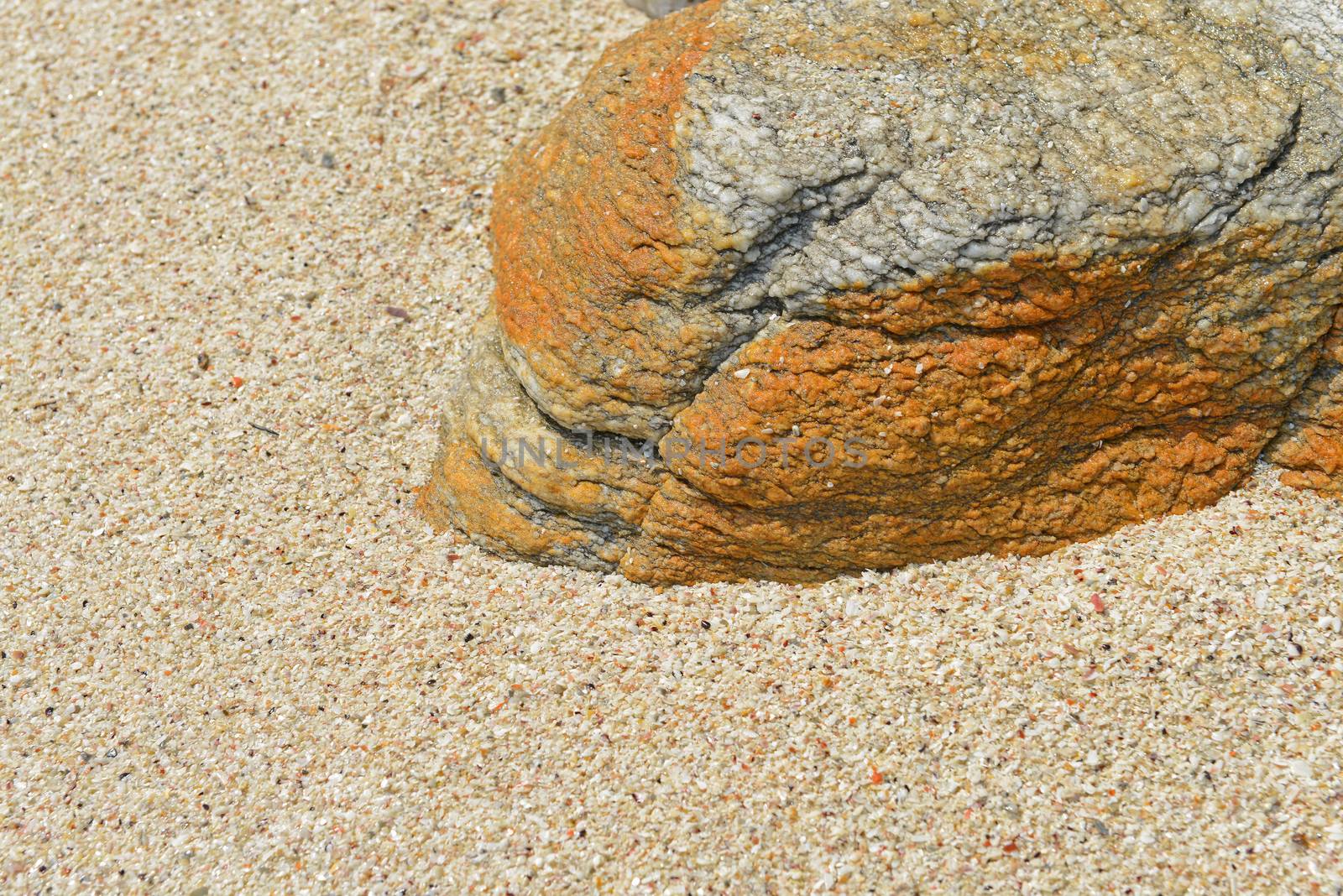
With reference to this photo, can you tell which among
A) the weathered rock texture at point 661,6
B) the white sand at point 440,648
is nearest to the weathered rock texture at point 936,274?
the white sand at point 440,648

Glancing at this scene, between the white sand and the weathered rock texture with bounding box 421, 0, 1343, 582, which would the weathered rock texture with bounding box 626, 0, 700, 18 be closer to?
the white sand

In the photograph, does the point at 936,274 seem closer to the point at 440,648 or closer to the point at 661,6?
the point at 440,648

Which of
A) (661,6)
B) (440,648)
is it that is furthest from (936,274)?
(661,6)

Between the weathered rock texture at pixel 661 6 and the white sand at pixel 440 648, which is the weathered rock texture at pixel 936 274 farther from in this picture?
the weathered rock texture at pixel 661 6

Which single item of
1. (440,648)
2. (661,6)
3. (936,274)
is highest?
(936,274)

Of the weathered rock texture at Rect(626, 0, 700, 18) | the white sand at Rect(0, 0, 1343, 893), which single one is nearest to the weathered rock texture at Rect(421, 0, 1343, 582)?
the white sand at Rect(0, 0, 1343, 893)

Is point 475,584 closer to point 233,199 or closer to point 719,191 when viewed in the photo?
point 719,191
